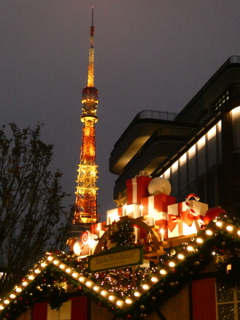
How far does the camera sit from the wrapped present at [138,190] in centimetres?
1709

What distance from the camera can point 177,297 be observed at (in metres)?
13.7

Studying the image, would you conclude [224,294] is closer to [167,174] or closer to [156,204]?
[156,204]

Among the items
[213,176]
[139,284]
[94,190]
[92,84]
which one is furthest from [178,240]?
[92,84]

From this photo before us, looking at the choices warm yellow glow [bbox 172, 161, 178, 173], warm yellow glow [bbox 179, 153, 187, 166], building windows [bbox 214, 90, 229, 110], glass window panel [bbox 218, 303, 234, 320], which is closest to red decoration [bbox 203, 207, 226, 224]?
glass window panel [bbox 218, 303, 234, 320]

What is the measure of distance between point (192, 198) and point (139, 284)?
3.95 metres

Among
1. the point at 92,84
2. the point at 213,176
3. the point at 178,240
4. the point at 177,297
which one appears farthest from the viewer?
the point at 92,84

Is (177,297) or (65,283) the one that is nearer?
(177,297)

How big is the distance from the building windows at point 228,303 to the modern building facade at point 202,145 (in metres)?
14.5

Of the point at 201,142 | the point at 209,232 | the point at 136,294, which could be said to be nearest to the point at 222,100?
the point at 201,142

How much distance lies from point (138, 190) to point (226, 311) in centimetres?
541

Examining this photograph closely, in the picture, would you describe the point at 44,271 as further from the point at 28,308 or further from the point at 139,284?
the point at 139,284

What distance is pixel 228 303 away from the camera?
12805 mm

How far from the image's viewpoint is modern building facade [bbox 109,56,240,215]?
1241 inches

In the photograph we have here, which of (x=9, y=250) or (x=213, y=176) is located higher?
(x=213, y=176)
